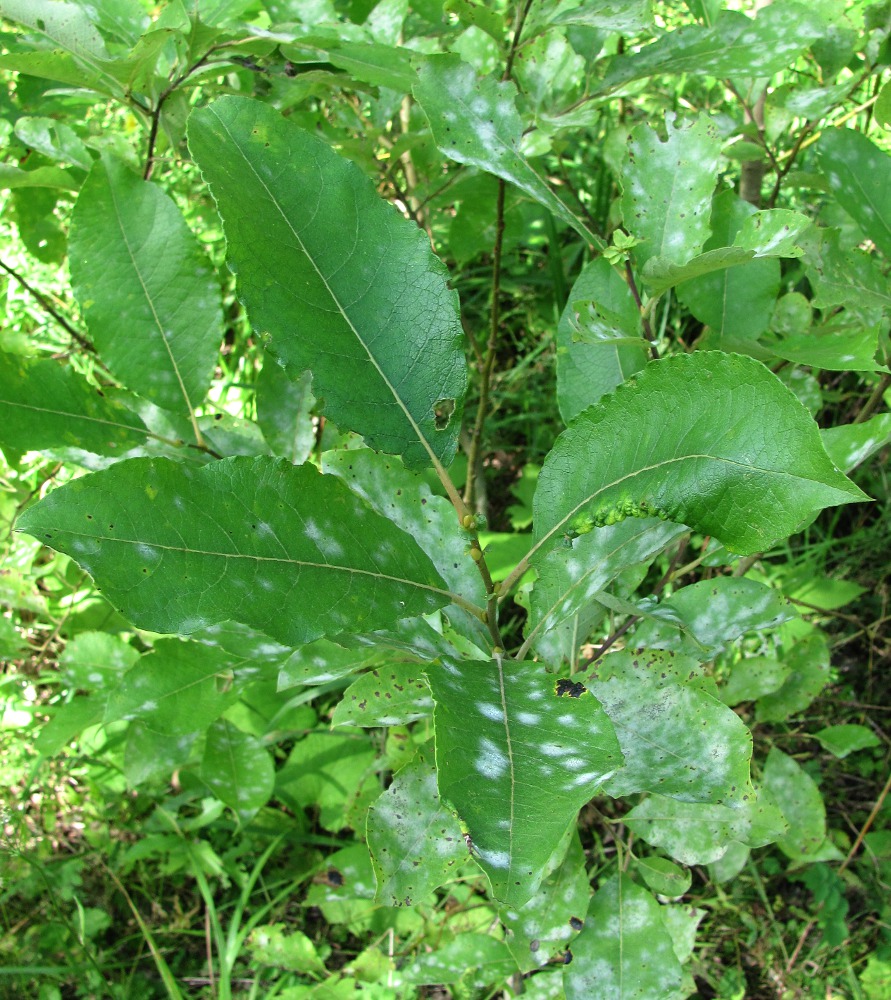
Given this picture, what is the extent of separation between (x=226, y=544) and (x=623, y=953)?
90cm

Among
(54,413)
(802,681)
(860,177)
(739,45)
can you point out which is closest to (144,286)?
(54,413)

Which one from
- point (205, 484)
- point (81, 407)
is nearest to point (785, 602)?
point (205, 484)

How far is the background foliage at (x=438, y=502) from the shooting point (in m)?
0.79

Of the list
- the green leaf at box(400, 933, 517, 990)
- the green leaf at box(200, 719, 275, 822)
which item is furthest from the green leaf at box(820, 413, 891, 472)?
the green leaf at box(200, 719, 275, 822)

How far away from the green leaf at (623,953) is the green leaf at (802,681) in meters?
0.55

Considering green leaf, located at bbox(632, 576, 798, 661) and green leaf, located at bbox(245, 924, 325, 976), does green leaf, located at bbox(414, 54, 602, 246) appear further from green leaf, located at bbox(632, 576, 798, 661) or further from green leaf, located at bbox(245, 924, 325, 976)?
green leaf, located at bbox(245, 924, 325, 976)

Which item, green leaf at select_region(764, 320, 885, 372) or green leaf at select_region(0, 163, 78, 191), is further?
green leaf at select_region(0, 163, 78, 191)

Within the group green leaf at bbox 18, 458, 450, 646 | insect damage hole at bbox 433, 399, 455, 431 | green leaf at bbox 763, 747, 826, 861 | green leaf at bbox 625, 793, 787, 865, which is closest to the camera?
green leaf at bbox 18, 458, 450, 646

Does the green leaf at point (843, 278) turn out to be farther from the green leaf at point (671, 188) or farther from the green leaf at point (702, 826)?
the green leaf at point (702, 826)

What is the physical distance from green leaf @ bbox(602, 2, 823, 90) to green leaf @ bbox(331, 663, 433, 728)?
943 millimetres

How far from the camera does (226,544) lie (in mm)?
793

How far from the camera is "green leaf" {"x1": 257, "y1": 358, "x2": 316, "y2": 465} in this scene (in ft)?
4.27

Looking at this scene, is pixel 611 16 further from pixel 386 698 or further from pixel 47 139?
pixel 386 698

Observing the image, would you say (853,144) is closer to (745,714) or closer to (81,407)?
(81,407)
